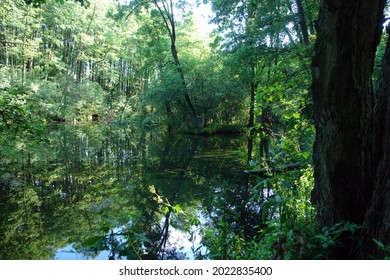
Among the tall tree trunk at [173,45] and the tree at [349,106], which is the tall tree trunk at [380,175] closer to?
the tree at [349,106]

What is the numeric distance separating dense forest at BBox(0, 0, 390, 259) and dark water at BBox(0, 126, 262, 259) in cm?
4

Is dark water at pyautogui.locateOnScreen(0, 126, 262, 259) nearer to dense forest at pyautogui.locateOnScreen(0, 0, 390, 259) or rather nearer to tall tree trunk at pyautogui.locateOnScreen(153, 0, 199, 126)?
dense forest at pyautogui.locateOnScreen(0, 0, 390, 259)

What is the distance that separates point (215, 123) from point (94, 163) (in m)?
14.0

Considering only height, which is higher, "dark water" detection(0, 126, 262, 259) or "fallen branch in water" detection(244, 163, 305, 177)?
"fallen branch in water" detection(244, 163, 305, 177)

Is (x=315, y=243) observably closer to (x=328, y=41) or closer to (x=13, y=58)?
(x=328, y=41)

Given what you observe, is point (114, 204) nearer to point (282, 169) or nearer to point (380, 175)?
point (282, 169)

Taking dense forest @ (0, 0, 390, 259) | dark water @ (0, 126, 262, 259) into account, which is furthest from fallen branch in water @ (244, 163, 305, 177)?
dark water @ (0, 126, 262, 259)

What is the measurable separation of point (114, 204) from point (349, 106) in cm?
561

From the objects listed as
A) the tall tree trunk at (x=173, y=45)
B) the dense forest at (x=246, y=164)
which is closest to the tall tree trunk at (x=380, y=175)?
the dense forest at (x=246, y=164)

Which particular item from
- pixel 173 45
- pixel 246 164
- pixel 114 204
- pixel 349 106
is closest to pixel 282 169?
pixel 349 106

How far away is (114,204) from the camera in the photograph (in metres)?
6.77

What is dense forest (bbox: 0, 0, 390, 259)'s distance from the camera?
243 centimetres

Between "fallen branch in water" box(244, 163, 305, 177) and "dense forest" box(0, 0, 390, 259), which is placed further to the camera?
"fallen branch in water" box(244, 163, 305, 177)

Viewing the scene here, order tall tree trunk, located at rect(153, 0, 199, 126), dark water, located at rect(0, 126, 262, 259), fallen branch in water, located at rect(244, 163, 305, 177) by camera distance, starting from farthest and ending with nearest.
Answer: tall tree trunk, located at rect(153, 0, 199, 126), dark water, located at rect(0, 126, 262, 259), fallen branch in water, located at rect(244, 163, 305, 177)
